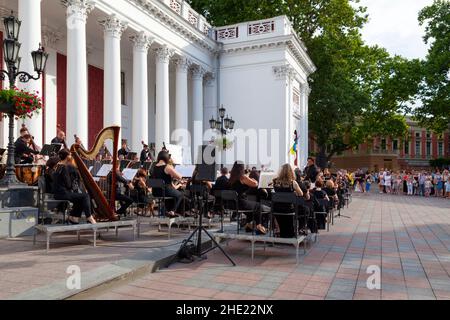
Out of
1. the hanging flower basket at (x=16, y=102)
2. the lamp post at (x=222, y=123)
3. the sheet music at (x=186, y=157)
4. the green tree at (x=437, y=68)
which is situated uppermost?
the green tree at (x=437, y=68)

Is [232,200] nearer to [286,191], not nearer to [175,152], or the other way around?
[286,191]

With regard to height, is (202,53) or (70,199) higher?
(202,53)

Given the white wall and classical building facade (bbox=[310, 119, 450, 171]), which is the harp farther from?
classical building facade (bbox=[310, 119, 450, 171])

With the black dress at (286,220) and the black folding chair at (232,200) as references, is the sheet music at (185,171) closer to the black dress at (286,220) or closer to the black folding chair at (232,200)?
the black folding chair at (232,200)

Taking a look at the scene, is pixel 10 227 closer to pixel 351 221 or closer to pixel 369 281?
pixel 369 281

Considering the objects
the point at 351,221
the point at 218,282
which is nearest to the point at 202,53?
the point at 351,221

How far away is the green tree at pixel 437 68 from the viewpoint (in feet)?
109

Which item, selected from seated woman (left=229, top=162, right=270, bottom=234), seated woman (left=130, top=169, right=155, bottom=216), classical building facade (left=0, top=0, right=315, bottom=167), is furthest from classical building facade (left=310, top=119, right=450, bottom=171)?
seated woman (left=229, top=162, right=270, bottom=234)

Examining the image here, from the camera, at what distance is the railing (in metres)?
23.5

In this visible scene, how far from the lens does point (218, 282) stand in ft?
17.9

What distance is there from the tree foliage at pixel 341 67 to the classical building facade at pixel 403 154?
32274 mm

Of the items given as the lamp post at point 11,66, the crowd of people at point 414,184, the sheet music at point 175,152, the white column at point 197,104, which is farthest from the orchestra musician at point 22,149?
the crowd of people at point 414,184

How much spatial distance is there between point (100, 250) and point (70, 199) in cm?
135
